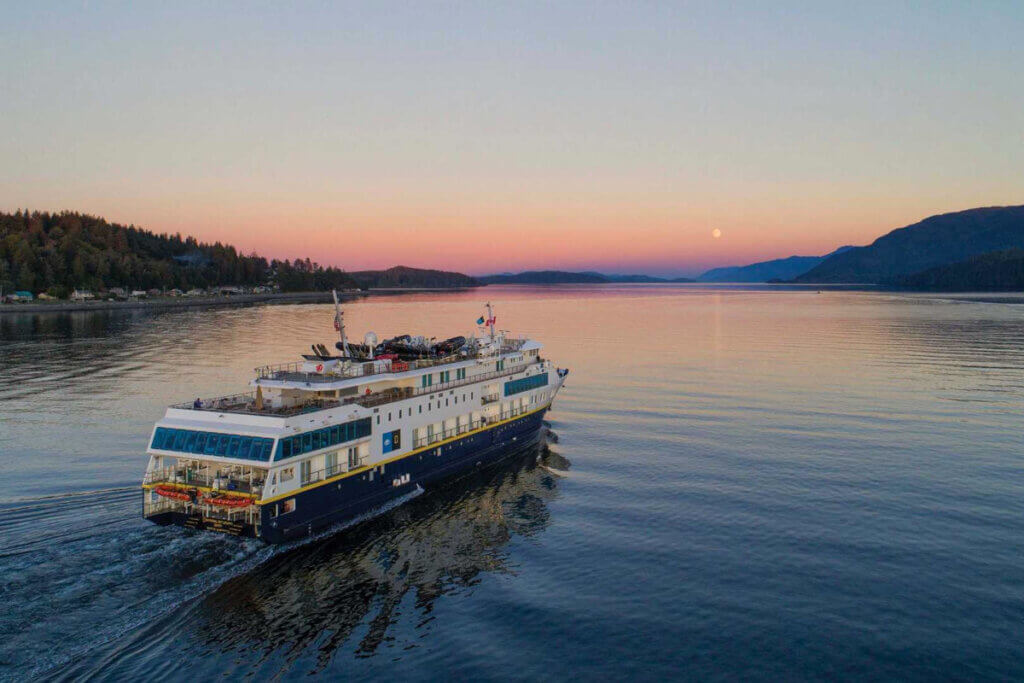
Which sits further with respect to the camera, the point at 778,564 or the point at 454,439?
the point at 454,439

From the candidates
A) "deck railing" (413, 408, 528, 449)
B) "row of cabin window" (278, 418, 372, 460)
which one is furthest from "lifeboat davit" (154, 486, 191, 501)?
"deck railing" (413, 408, 528, 449)

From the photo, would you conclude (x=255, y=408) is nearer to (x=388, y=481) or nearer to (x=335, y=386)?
(x=335, y=386)

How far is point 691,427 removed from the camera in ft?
196

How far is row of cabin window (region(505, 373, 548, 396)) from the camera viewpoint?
54469 mm

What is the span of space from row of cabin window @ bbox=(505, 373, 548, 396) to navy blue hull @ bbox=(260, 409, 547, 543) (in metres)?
2.45

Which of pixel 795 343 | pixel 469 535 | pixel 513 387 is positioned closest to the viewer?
pixel 469 535

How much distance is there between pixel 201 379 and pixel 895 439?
256 ft

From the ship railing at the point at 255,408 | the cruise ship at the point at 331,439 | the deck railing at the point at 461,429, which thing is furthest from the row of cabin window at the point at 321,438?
the deck railing at the point at 461,429

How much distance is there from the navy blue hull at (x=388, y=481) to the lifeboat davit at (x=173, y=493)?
13.8ft

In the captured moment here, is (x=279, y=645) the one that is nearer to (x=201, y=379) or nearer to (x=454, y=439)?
(x=454, y=439)

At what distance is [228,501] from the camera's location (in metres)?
32.5

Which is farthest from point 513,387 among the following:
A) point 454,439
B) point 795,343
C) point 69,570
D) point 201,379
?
point 795,343

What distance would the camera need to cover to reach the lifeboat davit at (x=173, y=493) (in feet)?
107

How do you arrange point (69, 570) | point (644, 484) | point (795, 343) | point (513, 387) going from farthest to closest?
point (795, 343) < point (513, 387) < point (644, 484) < point (69, 570)
